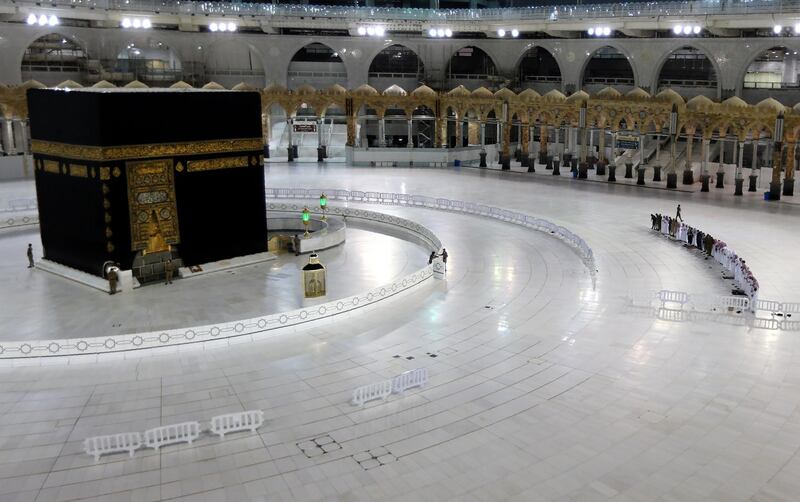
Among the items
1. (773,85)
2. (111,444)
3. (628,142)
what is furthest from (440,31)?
(111,444)

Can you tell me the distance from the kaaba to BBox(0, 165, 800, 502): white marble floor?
108 inches

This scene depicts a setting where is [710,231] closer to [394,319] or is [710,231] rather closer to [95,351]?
[394,319]

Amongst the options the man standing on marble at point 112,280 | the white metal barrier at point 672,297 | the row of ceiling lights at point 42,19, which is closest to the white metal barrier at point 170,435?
the man standing on marble at point 112,280

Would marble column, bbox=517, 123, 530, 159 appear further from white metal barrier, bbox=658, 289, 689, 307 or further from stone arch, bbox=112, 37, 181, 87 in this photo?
white metal barrier, bbox=658, 289, 689, 307

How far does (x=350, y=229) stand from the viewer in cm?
2647

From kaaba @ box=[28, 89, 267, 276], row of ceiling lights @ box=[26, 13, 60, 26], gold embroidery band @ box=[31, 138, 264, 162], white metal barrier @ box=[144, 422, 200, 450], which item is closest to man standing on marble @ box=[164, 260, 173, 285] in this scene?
kaaba @ box=[28, 89, 267, 276]

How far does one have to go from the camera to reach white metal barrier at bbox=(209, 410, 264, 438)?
1118cm

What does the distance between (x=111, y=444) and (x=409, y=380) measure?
476cm

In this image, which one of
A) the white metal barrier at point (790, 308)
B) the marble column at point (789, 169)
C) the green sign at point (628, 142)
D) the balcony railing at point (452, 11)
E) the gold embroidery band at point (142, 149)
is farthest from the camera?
the green sign at point (628, 142)

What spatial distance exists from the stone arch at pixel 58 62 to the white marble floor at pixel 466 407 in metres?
29.0

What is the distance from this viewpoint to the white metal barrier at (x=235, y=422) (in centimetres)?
1118

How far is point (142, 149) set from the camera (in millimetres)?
19344

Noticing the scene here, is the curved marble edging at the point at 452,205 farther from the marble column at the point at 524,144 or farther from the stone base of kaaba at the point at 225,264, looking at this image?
the marble column at the point at 524,144

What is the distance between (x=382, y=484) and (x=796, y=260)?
16155mm
